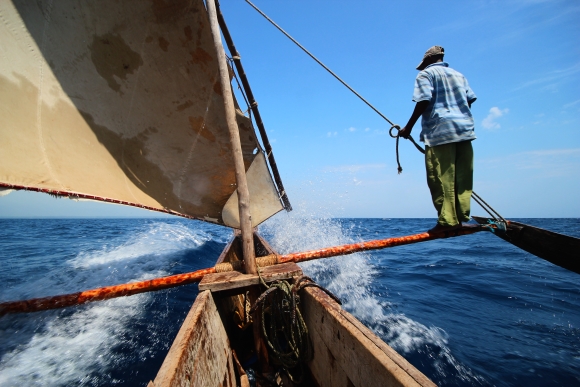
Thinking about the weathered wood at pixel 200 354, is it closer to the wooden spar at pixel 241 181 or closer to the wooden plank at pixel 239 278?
the wooden plank at pixel 239 278

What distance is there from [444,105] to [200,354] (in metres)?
3.58

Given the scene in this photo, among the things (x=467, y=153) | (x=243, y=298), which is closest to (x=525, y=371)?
(x=467, y=153)

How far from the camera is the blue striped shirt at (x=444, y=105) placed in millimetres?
2979

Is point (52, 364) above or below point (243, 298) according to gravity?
below

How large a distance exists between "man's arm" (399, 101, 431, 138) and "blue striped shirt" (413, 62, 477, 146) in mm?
70

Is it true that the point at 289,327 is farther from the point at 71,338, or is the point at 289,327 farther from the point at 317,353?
the point at 71,338

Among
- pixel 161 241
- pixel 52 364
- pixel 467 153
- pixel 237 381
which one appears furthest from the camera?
pixel 161 241

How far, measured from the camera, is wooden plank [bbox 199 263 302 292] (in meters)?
2.34

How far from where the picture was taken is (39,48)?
2715 mm

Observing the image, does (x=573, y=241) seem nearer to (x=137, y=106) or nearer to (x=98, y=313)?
(x=137, y=106)

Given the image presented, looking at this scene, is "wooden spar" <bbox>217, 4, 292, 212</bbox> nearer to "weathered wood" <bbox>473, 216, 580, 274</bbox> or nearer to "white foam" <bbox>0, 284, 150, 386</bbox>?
"weathered wood" <bbox>473, 216, 580, 274</bbox>

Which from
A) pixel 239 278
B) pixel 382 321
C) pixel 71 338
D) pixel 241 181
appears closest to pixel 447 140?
pixel 241 181

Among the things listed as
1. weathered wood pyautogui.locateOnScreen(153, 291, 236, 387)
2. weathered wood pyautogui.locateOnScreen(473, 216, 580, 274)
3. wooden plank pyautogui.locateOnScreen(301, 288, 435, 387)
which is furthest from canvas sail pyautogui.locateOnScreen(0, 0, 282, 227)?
weathered wood pyautogui.locateOnScreen(473, 216, 580, 274)

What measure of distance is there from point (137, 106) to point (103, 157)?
0.84 meters
